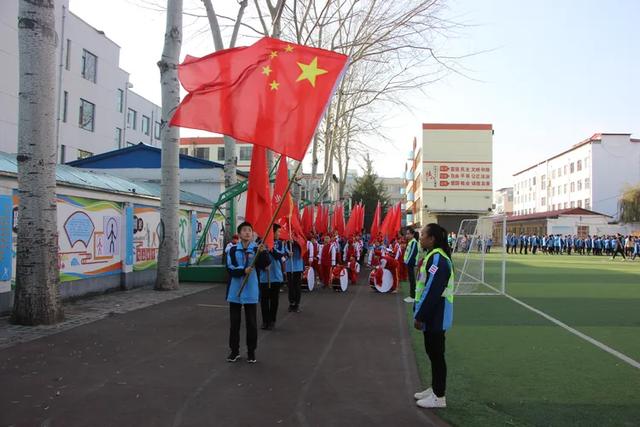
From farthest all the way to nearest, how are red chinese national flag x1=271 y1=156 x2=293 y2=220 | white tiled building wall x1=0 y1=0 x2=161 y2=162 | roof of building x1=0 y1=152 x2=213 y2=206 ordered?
white tiled building wall x1=0 y1=0 x2=161 y2=162, roof of building x1=0 y1=152 x2=213 y2=206, red chinese national flag x1=271 y1=156 x2=293 y2=220

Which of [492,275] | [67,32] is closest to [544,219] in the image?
[492,275]

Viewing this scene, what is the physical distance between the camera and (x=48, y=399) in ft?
17.7

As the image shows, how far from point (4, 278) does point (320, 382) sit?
700 centimetres

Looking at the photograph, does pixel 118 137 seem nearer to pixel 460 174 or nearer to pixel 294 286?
pixel 460 174

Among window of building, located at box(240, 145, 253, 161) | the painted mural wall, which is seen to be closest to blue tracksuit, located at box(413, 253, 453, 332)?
the painted mural wall

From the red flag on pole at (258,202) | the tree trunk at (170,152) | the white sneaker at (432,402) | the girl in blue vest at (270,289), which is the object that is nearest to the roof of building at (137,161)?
the tree trunk at (170,152)

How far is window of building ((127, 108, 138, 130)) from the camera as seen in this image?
159 ft

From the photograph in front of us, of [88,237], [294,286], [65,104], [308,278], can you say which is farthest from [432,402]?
[65,104]

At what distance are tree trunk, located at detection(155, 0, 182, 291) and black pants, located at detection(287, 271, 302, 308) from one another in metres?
4.29

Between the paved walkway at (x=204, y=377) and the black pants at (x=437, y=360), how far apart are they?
1.02 feet

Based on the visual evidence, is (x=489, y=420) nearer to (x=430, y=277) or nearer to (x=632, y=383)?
(x=430, y=277)

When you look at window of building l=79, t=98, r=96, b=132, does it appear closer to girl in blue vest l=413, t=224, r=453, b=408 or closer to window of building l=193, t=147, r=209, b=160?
window of building l=193, t=147, r=209, b=160

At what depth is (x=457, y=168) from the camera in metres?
51.8

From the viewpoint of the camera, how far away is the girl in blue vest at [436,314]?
5.39 m
